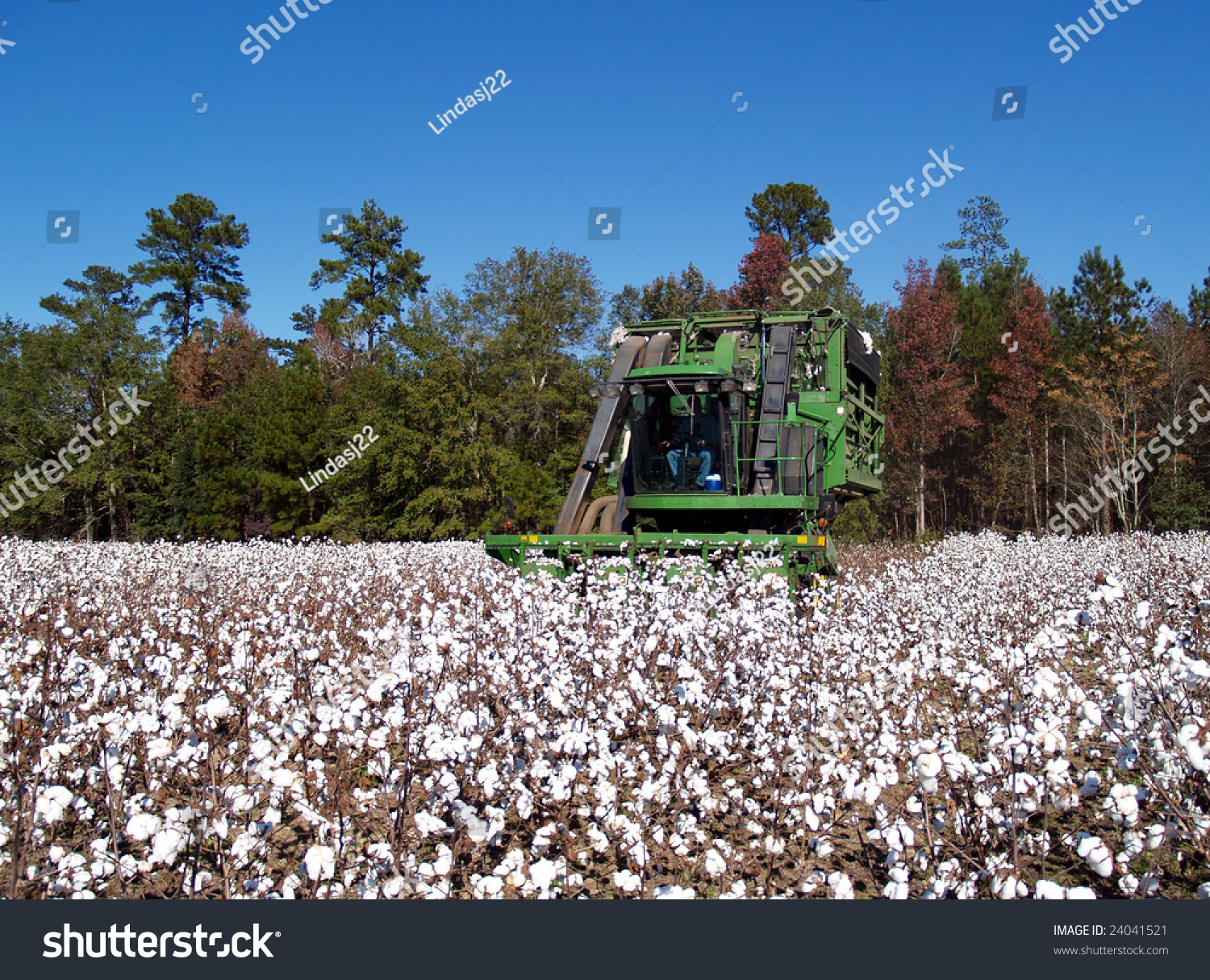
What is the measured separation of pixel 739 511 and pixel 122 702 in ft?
23.9

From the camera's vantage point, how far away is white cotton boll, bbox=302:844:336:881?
2863mm

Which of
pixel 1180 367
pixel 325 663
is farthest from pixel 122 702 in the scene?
pixel 1180 367

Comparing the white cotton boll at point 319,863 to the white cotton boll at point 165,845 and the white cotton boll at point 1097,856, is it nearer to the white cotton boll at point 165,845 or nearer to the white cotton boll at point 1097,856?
the white cotton boll at point 165,845

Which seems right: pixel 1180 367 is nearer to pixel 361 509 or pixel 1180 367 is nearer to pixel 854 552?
pixel 854 552

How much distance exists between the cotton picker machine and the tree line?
17.7 m

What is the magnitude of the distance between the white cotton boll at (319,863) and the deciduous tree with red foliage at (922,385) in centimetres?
3271

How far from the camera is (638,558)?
9.45 meters

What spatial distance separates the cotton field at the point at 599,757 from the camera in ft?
11.0

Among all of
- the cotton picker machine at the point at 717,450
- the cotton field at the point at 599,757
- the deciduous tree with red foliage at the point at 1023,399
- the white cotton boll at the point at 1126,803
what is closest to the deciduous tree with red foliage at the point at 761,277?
the deciduous tree with red foliage at the point at 1023,399

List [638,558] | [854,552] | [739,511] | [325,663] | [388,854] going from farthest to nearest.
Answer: [854,552] → [739,511] → [638,558] → [325,663] → [388,854]

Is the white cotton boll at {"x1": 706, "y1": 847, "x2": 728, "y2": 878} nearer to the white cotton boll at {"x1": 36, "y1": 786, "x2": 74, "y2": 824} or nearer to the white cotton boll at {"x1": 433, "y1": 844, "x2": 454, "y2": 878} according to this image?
the white cotton boll at {"x1": 433, "y1": 844, "x2": 454, "y2": 878}

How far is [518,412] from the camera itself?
112ft

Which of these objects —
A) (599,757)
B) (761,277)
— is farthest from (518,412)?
(599,757)

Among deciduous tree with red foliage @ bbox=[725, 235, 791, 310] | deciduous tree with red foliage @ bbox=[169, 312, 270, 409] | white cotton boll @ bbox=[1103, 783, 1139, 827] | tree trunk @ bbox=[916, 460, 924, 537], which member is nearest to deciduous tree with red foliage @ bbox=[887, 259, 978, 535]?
tree trunk @ bbox=[916, 460, 924, 537]
